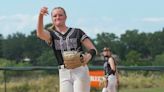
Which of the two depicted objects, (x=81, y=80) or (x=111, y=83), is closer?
(x=81, y=80)

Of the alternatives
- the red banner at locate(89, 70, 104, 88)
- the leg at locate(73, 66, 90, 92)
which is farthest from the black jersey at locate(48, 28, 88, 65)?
the red banner at locate(89, 70, 104, 88)

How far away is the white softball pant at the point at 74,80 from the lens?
7668mm

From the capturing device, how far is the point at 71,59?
301 inches

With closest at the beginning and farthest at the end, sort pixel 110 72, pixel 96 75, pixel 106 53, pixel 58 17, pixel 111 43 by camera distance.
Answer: pixel 58 17 < pixel 106 53 < pixel 110 72 < pixel 96 75 < pixel 111 43

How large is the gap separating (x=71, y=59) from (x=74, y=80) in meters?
0.30

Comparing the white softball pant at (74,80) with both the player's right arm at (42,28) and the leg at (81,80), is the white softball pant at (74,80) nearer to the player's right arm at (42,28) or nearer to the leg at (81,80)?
the leg at (81,80)

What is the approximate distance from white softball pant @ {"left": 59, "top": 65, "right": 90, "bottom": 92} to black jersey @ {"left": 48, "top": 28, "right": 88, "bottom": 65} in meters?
0.21

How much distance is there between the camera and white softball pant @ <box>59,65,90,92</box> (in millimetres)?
7668

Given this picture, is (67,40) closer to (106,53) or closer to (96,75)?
(106,53)

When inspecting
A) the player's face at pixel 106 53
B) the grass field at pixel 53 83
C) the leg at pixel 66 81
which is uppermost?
the player's face at pixel 106 53

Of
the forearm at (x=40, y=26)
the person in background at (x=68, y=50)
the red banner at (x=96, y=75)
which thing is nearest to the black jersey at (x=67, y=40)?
the person in background at (x=68, y=50)

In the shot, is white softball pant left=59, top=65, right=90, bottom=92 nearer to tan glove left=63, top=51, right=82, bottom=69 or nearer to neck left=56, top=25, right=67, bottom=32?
tan glove left=63, top=51, right=82, bottom=69

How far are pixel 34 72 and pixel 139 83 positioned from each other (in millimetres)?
3644

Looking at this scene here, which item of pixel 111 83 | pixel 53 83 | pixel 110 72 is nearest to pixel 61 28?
pixel 110 72
